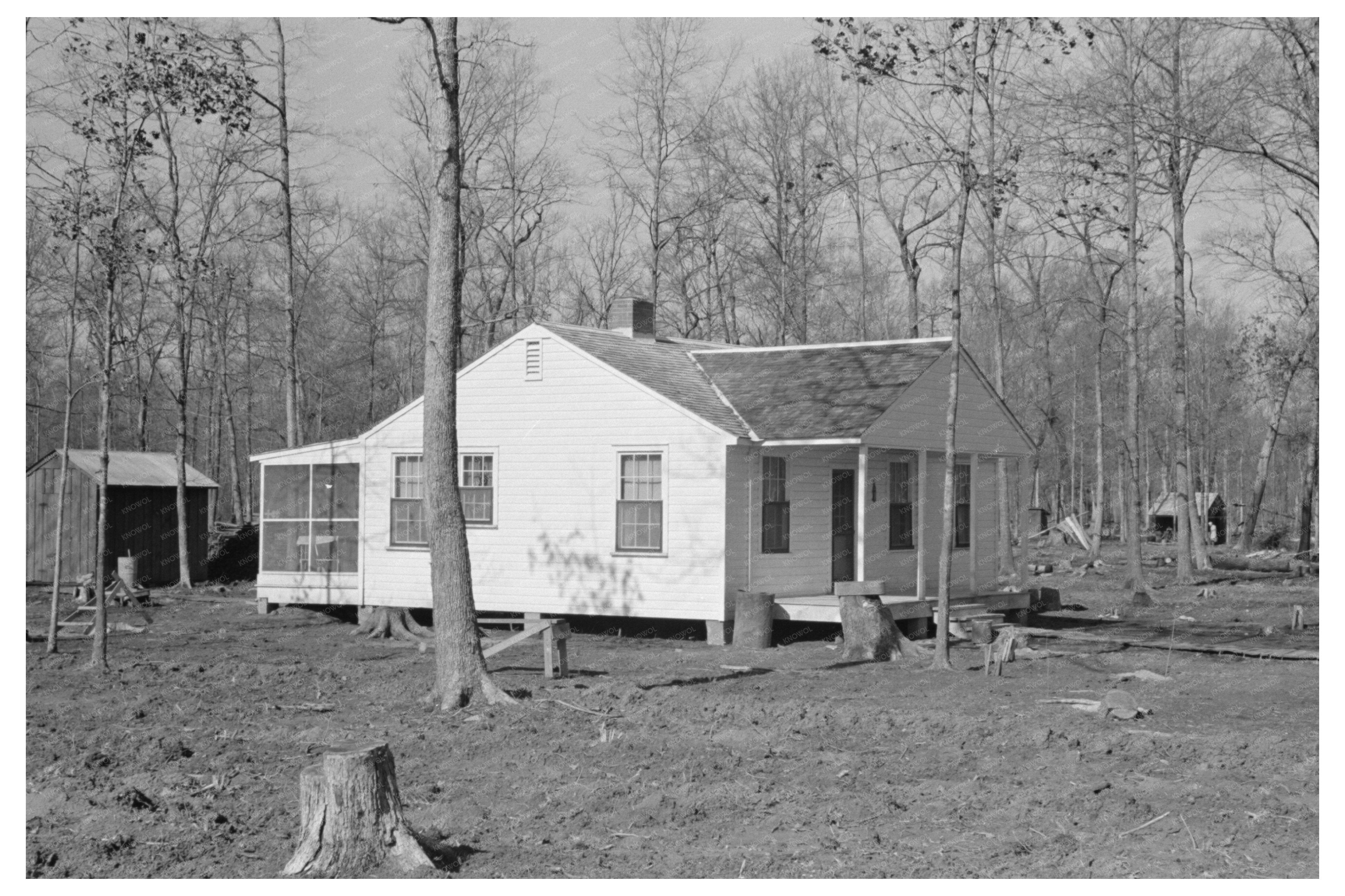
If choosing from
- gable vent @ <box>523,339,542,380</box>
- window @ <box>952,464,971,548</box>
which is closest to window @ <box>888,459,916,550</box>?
window @ <box>952,464,971,548</box>

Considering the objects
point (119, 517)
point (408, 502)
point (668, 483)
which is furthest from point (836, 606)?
point (119, 517)

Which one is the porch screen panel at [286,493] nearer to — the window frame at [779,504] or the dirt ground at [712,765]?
the dirt ground at [712,765]

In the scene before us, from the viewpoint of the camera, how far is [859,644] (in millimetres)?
17641

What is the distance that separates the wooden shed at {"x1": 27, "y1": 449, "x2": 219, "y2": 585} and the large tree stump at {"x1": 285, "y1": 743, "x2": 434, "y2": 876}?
2474 cm

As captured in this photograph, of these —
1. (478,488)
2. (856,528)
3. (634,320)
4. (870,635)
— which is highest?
(634,320)

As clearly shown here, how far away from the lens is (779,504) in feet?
66.3

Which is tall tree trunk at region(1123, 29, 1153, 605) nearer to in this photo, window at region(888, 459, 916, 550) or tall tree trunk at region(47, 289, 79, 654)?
window at region(888, 459, 916, 550)

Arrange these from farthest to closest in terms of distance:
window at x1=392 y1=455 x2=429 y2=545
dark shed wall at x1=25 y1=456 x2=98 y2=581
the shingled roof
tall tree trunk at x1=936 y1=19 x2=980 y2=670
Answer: dark shed wall at x1=25 y1=456 x2=98 y2=581 → window at x1=392 y1=455 x2=429 y2=545 → the shingled roof → tall tree trunk at x1=936 y1=19 x2=980 y2=670

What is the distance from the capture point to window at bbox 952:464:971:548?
22.9m

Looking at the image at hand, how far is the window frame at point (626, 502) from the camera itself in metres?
19.7

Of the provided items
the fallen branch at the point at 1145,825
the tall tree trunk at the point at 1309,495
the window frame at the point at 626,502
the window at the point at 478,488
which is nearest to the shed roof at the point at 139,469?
the window at the point at 478,488

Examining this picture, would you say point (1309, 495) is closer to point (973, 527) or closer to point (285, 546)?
point (973, 527)

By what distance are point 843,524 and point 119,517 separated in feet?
60.1

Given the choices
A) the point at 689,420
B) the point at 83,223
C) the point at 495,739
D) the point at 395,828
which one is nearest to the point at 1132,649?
the point at 689,420
